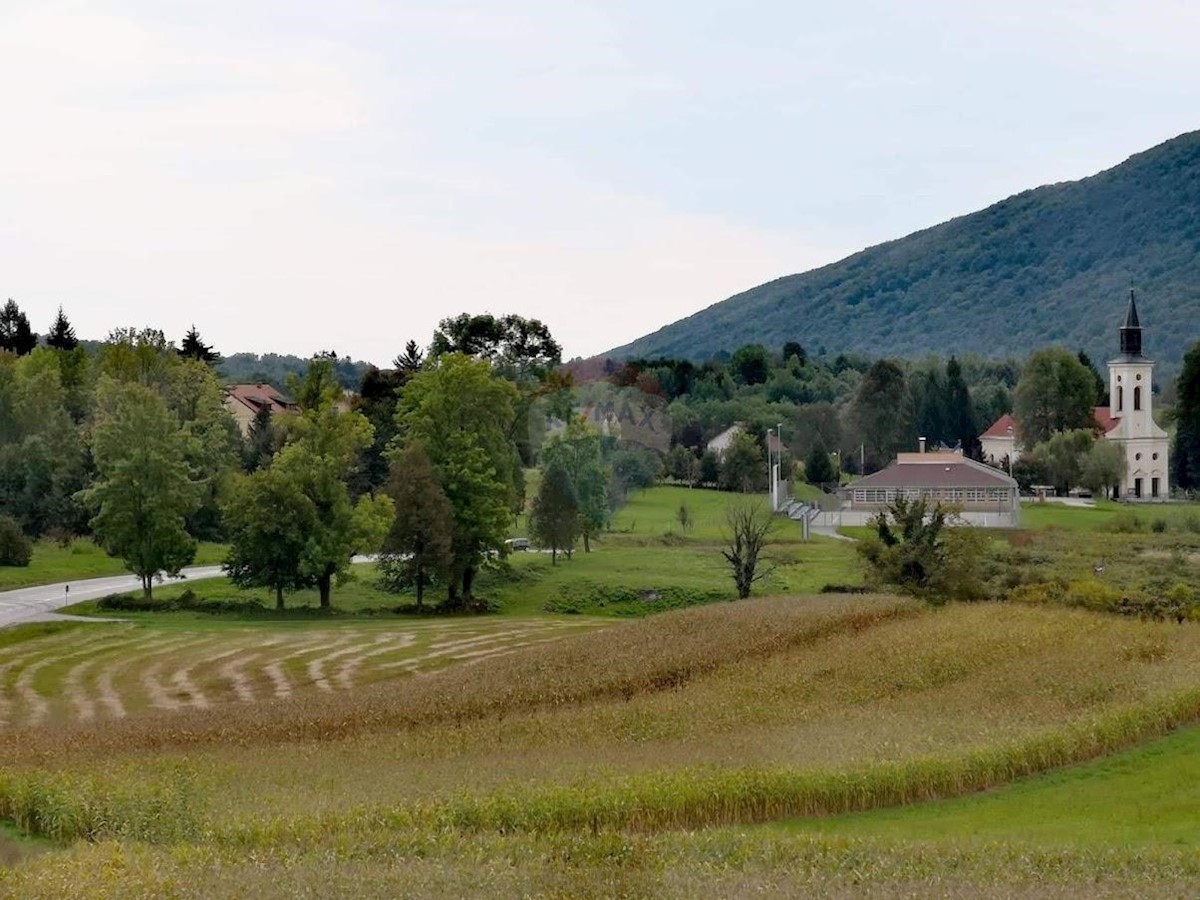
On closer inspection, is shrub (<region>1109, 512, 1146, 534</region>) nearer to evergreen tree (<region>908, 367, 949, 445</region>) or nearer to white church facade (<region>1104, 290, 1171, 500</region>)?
white church facade (<region>1104, 290, 1171, 500</region>)

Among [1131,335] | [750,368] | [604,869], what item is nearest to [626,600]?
[604,869]

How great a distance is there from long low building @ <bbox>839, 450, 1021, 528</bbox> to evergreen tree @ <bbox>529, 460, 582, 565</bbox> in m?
24.3

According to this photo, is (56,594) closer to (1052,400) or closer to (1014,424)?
(1052,400)

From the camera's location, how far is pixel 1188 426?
118m

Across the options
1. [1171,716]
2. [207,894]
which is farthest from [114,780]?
[1171,716]

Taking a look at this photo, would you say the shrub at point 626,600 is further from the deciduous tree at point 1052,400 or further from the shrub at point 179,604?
the deciduous tree at point 1052,400

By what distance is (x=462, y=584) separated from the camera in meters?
68.5

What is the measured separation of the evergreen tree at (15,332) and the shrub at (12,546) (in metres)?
49.7

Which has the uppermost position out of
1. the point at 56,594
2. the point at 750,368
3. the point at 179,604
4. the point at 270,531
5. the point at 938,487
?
the point at 750,368

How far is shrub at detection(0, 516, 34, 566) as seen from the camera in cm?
7131

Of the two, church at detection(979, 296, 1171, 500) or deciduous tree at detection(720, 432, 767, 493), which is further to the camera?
church at detection(979, 296, 1171, 500)

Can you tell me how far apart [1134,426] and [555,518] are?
62399mm

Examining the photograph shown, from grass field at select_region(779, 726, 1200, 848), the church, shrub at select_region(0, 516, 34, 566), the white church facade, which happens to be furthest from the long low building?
grass field at select_region(779, 726, 1200, 848)

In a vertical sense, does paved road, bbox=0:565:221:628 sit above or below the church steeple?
below
